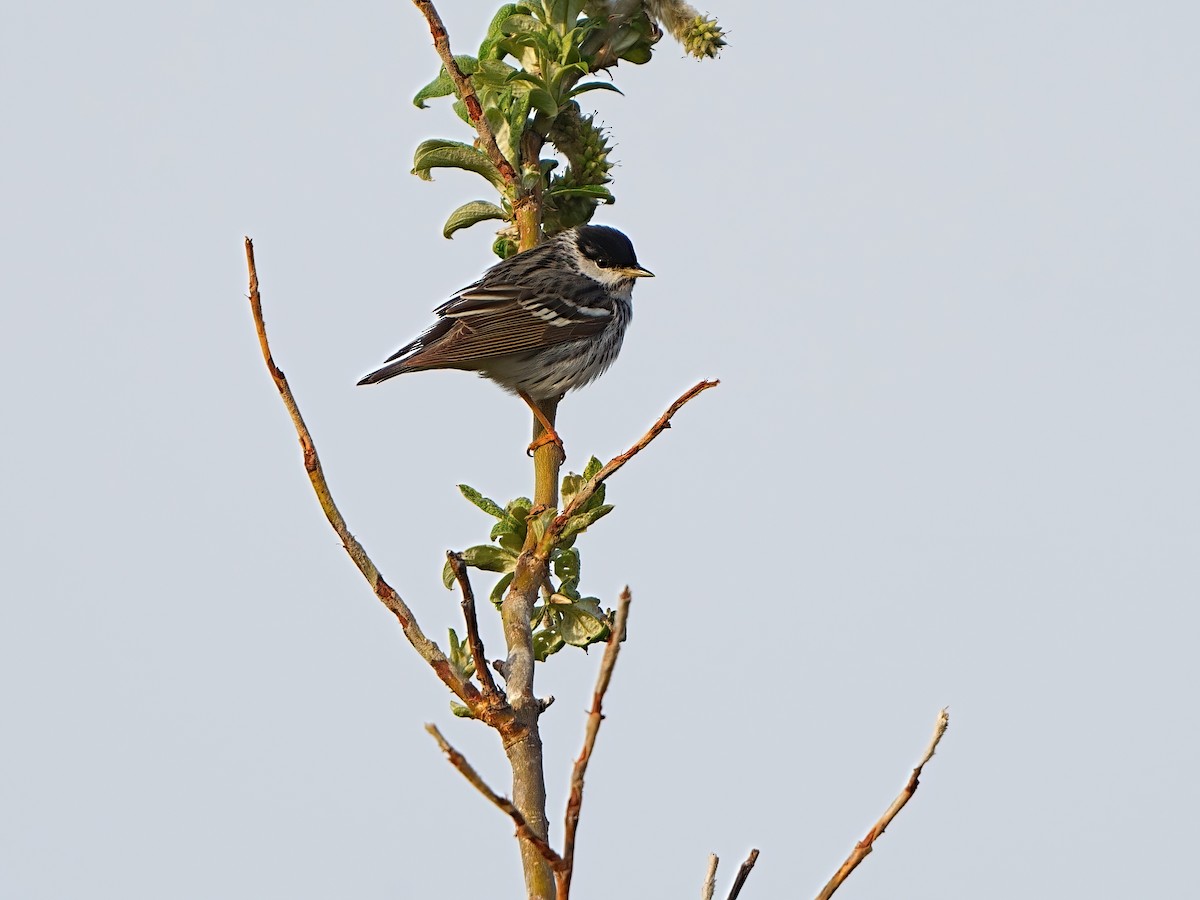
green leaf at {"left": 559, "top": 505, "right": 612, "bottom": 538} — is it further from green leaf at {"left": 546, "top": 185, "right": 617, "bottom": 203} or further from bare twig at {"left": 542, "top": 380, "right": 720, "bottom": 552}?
green leaf at {"left": 546, "top": 185, "right": 617, "bottom": 203}

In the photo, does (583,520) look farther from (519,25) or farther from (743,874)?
(519,25)

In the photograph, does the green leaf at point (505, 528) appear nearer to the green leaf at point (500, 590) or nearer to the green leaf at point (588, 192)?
the green leaf at point (500, 590)

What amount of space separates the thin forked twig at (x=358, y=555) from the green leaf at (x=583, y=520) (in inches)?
36.1

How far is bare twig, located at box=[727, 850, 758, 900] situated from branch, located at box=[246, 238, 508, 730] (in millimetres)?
828

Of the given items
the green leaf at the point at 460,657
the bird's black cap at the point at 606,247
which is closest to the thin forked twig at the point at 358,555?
the green leaf at the point at 460,657

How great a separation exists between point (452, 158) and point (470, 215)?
0.25 m

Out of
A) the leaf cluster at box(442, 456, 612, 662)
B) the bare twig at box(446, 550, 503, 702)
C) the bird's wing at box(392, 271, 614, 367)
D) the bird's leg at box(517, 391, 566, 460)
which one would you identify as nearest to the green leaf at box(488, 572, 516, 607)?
the leaf cluster at box(442, 456, 612, 662)

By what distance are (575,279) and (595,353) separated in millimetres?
562

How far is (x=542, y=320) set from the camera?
8.52 m

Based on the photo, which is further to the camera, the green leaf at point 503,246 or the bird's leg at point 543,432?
the green leaf at point 503,246

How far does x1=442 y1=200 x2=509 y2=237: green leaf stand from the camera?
6070 millimetres

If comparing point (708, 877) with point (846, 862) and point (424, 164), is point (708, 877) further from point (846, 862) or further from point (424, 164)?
point (424, 164)

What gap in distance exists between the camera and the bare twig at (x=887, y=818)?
3.40 meters

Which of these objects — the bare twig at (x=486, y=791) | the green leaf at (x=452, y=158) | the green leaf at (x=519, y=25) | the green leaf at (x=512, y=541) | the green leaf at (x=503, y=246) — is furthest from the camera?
the green leaf at (x=503, y=246)
